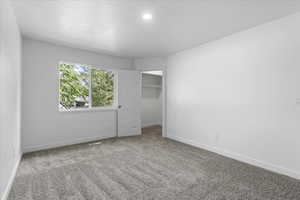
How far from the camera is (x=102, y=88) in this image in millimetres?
4406

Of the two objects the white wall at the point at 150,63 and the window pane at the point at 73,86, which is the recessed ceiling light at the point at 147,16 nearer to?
the white wall at the point at 150,63

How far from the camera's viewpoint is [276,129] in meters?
2.37

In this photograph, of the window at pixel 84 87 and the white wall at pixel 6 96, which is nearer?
the white wall at pixel 6 96

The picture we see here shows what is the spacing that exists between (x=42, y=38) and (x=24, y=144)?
2244 millimetres

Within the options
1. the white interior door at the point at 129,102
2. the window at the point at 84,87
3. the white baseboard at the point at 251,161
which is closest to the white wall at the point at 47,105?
the window at the point at 84,87

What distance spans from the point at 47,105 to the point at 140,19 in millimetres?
2777

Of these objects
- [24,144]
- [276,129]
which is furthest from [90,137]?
[276,129]

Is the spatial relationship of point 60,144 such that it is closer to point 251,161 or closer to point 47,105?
point 47,105

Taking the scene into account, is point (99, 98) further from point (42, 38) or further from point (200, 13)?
point (200, 13)

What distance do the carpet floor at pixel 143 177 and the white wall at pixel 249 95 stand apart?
34 centimetres

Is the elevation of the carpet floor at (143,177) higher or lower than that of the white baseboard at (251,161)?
lower

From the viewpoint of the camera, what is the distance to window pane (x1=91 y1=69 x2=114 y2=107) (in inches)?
167

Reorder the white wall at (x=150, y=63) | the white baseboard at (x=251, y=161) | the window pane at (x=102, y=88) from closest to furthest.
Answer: the white baseboard at (x=251, y=161) → the window pane at (x=102, y=88) → the white wall at (x=150, y=63)

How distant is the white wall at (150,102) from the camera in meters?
6.29
